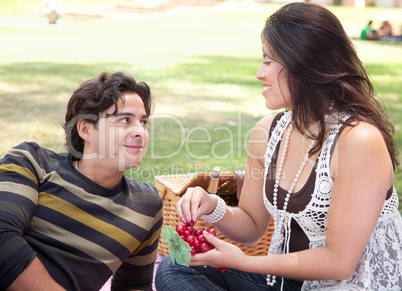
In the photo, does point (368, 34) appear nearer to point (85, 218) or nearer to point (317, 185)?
point (317, 185)

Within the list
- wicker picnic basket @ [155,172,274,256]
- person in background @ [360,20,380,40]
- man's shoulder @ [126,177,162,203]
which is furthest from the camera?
person in background @ [360,20,380,40]

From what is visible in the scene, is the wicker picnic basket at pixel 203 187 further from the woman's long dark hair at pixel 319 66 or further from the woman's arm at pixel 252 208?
the woman's long dark hair at pixel 319 66

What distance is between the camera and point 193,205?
2.24 metres

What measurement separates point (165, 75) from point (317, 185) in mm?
8381

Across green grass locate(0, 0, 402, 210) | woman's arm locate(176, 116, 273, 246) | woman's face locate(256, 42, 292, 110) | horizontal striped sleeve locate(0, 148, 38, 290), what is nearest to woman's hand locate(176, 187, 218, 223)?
woman's arm locate(176, 116, 273, 246)

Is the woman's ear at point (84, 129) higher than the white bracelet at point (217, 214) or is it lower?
higher

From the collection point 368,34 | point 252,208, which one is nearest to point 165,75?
point 252,208

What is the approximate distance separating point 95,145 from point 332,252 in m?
1.26

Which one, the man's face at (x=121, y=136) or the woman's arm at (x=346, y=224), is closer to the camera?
the woman's arm at (x=346, y=224)

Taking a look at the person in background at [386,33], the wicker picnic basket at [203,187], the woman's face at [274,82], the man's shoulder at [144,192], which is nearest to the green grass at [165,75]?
the person in background at [386,33]

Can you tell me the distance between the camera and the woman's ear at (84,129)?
2.54 m

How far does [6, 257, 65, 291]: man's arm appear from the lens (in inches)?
77.7

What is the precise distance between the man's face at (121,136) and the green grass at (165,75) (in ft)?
8.06

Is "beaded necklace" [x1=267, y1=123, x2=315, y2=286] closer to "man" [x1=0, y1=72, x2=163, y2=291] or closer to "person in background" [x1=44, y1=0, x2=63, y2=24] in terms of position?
"man" [x1=0, y1=72, x2=163, y2=291]
